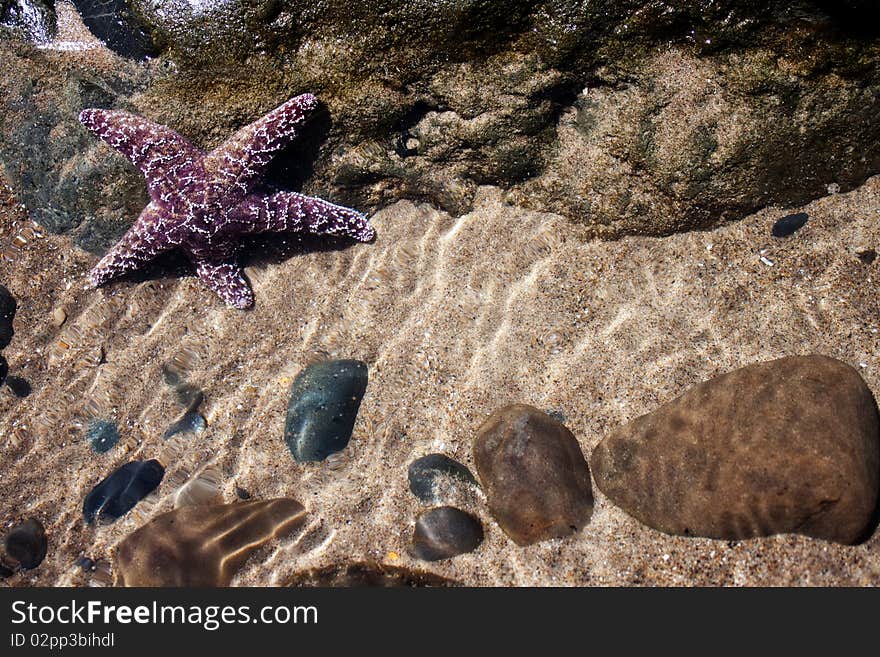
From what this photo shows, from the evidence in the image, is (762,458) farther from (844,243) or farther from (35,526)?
(35,526)

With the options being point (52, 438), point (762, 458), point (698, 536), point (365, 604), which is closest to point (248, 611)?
point (365, 604)

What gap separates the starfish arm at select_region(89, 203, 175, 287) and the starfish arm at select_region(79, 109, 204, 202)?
0.17 meters

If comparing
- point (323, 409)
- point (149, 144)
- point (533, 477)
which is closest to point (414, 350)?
point (323, 409)

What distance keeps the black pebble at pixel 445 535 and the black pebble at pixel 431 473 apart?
0.15 m

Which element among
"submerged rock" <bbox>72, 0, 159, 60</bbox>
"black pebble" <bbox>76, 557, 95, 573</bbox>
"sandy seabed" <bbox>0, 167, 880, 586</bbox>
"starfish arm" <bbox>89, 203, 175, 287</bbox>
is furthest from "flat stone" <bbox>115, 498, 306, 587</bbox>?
"submerged rock" <bbox>72, 0, 159, 60</bbox>

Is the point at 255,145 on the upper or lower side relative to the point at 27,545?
upper

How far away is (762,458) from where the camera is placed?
321cm

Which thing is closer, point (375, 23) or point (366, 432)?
point (375, 23)

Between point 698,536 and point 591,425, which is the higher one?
point 591,425

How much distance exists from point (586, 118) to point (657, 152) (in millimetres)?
492

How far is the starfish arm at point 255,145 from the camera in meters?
3.60

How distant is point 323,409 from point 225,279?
1.12 metres

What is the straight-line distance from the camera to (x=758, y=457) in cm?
322

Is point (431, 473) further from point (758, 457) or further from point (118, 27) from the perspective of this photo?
point (118, 27)
